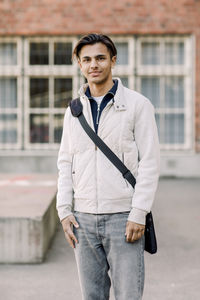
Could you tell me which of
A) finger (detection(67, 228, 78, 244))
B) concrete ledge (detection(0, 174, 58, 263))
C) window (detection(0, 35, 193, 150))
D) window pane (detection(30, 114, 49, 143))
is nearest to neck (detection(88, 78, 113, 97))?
finger (detection(67, 228, 78, 244))

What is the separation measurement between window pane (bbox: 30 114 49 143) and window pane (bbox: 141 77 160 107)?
2.69 m

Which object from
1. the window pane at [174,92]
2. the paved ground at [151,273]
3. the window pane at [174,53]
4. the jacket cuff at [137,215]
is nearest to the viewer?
the jacket cuff at [137,215]

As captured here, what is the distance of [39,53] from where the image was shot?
11.1m

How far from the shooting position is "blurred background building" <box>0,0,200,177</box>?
10781 mm

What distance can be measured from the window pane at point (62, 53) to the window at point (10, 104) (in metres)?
1.05

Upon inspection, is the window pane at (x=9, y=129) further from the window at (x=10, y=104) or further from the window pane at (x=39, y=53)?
the window pane at (x=39, y=53)

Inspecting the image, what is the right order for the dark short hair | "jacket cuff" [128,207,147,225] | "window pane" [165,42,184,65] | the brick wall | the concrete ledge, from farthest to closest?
1. "window pane" [165,42,184,65]
2. the brick wall
3. the concrete ledge
4. the dark short hair
5. "jacket cuff" [128,207,147,225]

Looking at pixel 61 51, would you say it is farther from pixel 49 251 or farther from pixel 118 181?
pixel 118 181

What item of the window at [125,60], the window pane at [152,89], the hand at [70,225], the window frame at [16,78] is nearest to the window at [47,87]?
the window frame at [16,78]

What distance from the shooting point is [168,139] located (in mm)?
11172

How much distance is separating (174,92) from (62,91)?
291 cm

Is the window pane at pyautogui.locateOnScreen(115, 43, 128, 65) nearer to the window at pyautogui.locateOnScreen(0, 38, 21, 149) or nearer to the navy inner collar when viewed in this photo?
the window at pyautogui.locateOnScreen(0, 38, 21, 149)

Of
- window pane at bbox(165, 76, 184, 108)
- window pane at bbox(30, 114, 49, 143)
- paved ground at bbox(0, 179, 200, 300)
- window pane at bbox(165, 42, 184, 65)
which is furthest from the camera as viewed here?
window pane at bbox(30, 114, 49, 143)

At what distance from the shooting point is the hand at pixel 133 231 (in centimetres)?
215
